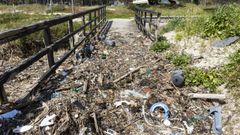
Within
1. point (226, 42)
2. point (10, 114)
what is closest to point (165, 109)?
point (10, 114)

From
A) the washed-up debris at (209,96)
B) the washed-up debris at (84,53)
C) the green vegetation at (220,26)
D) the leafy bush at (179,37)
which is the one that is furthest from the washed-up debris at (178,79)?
the leafy bush at (179,37)

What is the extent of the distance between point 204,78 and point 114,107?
2.10 m

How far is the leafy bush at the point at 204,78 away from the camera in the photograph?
501 cm

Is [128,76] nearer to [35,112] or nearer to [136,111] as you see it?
[136,111]

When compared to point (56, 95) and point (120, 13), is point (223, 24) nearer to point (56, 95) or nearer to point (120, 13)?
point (56, 95)

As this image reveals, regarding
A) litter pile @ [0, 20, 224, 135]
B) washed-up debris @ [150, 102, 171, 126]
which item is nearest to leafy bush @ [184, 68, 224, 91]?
litter pile @ [0, 20, 224, 135]

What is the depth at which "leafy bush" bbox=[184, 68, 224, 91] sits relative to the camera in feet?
16.4

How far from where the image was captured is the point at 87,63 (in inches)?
251

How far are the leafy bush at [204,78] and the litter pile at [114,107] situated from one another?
25 cm

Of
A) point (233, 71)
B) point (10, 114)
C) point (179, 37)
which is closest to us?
point (10, 114)

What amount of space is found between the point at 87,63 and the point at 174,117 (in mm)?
2934

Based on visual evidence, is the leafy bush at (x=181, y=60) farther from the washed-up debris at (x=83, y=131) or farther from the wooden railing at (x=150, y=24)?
the washed-up debris at (x=83, y=131)

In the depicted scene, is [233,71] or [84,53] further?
[84,53]

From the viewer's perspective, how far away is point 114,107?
4223mm
